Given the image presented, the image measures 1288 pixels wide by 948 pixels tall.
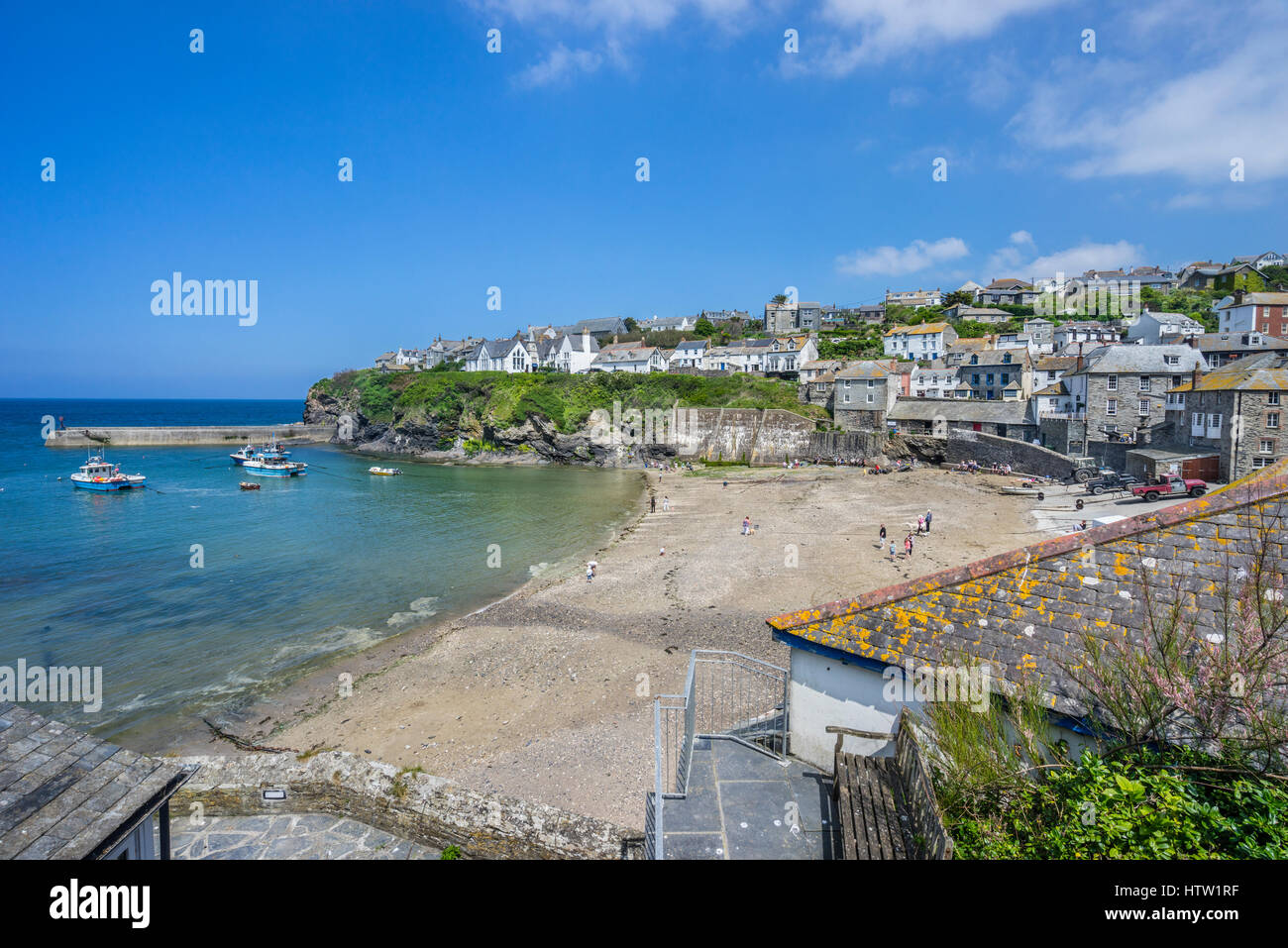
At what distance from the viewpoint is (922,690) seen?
6277 mm

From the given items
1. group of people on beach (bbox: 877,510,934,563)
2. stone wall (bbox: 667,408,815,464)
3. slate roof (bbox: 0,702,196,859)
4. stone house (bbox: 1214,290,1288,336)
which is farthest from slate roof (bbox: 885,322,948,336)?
slate roof (bbox: 0,702,196,859)

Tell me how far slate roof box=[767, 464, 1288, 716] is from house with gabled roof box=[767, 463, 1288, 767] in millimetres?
10

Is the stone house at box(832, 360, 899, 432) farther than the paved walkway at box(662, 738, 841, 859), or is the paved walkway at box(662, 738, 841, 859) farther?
the stone house at box(832, 360, 899, 432)

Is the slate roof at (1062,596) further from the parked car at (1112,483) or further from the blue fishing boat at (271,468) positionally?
the blue fishing boat at (271,468)

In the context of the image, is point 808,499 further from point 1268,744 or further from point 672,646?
point 1268,744

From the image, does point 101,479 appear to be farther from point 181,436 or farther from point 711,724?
point 711,724

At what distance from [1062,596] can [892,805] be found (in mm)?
2708

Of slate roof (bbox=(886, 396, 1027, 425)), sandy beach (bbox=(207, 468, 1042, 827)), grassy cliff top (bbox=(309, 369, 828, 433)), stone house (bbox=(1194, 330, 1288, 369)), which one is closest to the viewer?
sandy beach (bbox=(207, 468, 1042, 827))

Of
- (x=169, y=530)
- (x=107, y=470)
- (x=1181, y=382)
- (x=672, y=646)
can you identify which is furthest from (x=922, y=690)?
(x=107, y=470)

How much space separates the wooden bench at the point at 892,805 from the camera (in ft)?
15.0

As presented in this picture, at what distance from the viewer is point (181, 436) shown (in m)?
104

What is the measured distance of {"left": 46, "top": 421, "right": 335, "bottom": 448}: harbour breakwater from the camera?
3738 inches

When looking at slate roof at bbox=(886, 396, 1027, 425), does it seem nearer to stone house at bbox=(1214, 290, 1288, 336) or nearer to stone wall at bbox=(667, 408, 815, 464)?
stone wall at bbox=(667, 408, 815, 464)

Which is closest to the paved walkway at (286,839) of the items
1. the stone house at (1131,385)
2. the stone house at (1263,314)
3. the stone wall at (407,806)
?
the stone wall at (407,806)
